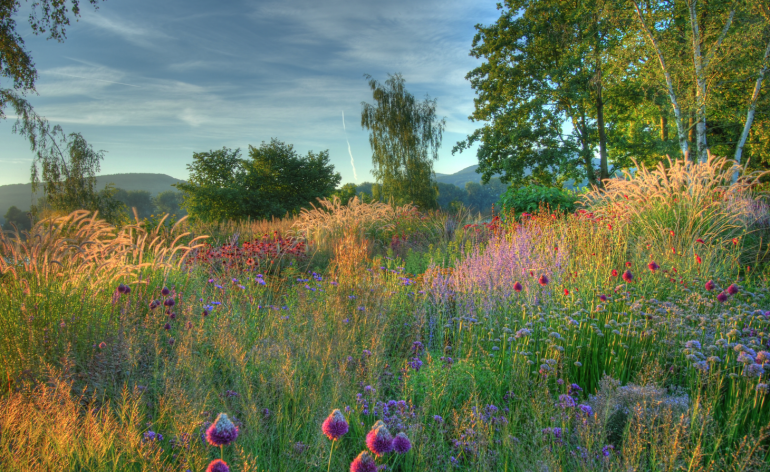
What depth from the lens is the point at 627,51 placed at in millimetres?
14195

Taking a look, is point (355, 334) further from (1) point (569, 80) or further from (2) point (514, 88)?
(2) point (514, 88)

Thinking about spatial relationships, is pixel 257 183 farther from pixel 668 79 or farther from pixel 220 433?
pixel 220 433

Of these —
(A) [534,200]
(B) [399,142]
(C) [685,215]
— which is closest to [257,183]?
(B) [399,142]

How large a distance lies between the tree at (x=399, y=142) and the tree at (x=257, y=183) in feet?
20.4

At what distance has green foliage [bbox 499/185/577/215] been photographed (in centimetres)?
1073

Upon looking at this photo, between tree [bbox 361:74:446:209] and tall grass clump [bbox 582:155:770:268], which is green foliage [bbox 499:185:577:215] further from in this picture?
tree [bbox 361:74:446:209]

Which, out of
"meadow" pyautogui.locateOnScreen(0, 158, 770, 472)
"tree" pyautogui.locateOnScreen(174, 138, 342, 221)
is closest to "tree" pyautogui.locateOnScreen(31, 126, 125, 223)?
"tree" pyautogui.locateOnScreen(174, 138, 342, 221)

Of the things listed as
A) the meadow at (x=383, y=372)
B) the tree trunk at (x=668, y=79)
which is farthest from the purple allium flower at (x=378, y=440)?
the tree trunk at (x=668, y=79)

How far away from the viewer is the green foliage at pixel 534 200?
10734 mm

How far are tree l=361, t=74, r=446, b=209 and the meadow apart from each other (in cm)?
2071

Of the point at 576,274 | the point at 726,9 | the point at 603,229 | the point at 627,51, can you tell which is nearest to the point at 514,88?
the point at 627,51

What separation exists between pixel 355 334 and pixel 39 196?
2088cm

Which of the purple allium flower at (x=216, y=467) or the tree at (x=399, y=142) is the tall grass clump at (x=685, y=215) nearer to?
the purple allium flower at (x=216, y=467)

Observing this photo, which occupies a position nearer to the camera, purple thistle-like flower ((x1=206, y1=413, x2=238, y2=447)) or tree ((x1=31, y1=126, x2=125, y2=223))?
purple thistle-like flower ((x1=206, y1=413, x2=238, y2=447))
